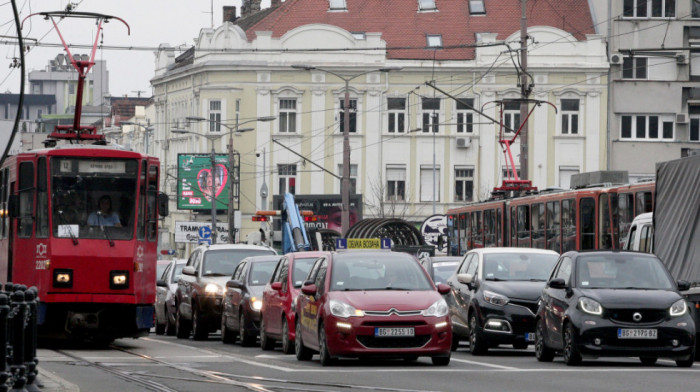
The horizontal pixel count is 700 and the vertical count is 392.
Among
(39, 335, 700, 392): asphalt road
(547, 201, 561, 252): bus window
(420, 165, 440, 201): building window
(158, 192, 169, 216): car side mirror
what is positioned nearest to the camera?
(39, 335, 700, 392): asphalt road

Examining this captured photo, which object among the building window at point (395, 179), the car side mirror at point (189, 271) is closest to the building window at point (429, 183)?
the building window at point (395, 179)

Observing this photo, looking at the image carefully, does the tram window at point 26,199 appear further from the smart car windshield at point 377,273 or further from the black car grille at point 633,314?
the black car grille at point 633,314

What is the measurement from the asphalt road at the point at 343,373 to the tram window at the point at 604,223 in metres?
9.96

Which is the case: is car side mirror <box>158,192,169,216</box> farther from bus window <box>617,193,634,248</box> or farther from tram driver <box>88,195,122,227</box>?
bus window <box>617,193,634,248</box>

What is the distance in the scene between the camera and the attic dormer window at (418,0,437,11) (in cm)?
8306

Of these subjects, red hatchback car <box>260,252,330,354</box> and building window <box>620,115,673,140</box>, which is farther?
building window <box>620,115,673,140</box>

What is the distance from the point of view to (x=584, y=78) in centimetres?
8038

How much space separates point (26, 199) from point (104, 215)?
3.91ft

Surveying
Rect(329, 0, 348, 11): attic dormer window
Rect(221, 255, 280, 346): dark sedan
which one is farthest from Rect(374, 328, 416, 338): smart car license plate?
Rect(329, 0, 348, 11): attic dormer window

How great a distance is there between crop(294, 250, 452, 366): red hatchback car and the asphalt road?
0.87 feet

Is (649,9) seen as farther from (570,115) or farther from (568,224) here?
(568,224)

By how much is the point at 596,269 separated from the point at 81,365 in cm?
673

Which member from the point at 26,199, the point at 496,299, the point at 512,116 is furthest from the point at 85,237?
the point at 512,116

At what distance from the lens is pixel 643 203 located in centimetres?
3122
